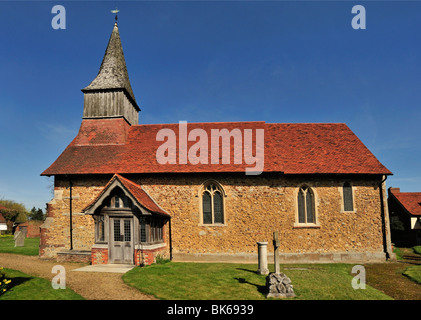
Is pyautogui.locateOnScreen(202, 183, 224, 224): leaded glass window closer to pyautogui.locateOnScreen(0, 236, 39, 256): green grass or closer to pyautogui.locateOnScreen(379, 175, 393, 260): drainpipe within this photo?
pyautogui.locateOnScreen(379, 175, 393, 260): drainpipe

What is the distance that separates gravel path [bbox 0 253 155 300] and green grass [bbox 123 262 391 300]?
1.54ft

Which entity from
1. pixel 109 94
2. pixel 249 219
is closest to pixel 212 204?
pixel 249 219

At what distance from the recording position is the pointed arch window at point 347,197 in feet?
58.6

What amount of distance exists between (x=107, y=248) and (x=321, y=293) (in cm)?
1094

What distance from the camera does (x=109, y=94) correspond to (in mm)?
21234

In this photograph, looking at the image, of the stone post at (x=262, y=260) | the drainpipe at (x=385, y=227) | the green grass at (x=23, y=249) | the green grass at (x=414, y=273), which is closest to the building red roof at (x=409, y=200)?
the drainpipe at (x=385, y=227)

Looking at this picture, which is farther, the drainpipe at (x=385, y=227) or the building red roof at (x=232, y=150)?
the building red roof at (x=232, y=150)

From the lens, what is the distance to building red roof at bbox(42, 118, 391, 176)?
1798cm

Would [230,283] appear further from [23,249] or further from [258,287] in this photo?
[23,249]

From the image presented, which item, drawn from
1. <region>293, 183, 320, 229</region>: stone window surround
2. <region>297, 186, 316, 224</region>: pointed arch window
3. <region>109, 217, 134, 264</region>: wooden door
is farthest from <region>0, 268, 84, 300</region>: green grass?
<region>297, 186, 316, 224</region>: pointed arch window

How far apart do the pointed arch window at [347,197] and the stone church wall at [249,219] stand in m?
0.28

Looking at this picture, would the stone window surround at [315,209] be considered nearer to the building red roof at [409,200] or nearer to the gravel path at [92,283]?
the gravel path at [92,283]
